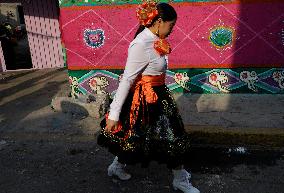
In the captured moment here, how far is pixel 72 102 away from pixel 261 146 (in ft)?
9.79

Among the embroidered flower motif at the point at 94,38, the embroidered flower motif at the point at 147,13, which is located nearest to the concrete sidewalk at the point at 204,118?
the embroidered flower motif at the point at 94,38

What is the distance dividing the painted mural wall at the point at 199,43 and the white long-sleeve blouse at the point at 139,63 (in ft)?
9.02

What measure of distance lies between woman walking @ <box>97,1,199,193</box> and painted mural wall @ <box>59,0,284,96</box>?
104 inches

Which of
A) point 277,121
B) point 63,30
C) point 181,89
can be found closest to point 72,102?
point 63,30

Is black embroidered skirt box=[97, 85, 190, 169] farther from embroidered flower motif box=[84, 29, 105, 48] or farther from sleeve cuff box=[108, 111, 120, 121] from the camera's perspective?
embroidered flower motif box=[84, 29, 105, 48]

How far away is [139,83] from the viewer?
335 centimetres

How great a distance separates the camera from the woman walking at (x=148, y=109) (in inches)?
124

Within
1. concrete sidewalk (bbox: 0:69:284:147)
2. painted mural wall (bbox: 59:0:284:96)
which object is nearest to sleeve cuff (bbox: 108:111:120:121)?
concrete sidewalk (bbox: 0:69:284:147)

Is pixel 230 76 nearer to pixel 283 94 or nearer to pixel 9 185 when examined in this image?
pixel 283 94

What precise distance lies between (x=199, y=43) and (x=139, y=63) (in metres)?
3.01

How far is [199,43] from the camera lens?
5.92 metres

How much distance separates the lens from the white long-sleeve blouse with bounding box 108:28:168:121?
3129 millimetres

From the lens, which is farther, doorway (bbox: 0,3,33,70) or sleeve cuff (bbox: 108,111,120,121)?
doorway (bbox: 0,3,33,70)

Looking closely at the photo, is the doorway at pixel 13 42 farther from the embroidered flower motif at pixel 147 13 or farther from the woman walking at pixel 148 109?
the embroidered flower motif at pixel 147 13
